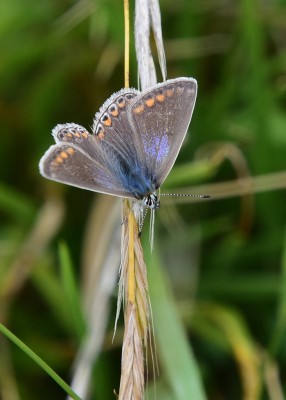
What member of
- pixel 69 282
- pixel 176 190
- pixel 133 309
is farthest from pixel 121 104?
pixel 176 190

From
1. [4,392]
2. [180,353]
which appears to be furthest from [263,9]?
[4,392]

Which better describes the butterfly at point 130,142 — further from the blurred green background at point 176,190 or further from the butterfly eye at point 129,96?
the blurred green background at point 176,190

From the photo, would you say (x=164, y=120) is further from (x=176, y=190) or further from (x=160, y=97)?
(x=176, y=190)

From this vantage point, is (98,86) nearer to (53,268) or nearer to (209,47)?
(209,47)

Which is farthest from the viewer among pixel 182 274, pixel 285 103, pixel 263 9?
pixel 285 103

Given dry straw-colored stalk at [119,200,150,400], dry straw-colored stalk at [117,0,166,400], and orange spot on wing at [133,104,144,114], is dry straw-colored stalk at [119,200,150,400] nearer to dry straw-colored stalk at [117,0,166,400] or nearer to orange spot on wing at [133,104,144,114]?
dry straw-colored stalk at [117,0,166,400]

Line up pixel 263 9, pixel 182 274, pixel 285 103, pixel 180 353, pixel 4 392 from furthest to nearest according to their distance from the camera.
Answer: pixel 285 103
pixel 263 9
pixel 182 274
pixel 4 392
pixel 180 353
